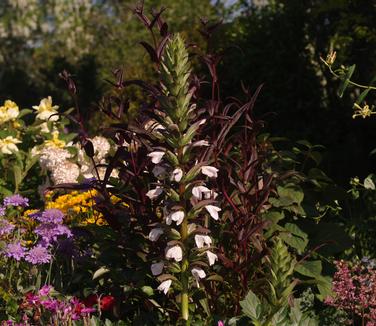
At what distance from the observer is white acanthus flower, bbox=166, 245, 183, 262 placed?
2650 millimetres

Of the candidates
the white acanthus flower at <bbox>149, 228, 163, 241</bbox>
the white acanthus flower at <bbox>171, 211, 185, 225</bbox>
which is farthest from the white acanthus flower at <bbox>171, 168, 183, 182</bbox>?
the white acanthus flower at <bbox>149, 228, 163, 241</bbox>

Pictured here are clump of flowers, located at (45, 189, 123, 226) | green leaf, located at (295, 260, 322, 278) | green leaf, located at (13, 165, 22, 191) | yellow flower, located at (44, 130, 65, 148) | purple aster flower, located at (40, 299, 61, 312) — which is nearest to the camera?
purple aster flower, located at (40, 299, 61, 312)

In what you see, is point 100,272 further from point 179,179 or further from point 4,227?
point 179,179

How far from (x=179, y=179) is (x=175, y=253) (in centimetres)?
30

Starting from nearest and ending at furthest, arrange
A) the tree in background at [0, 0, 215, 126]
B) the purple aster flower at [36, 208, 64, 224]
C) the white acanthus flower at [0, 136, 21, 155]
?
the purple aster flower at [36, 208, 64, 224], the white acanthus flower at [0, 136, 21, 155], the tree in background at [0, 0, 215, 126]

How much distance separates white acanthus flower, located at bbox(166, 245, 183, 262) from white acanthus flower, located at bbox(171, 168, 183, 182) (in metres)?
0.28

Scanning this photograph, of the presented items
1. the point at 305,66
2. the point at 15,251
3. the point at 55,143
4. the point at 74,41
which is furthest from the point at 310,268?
the point at 74,41

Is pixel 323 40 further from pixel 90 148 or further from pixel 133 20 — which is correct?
pixel 133 20

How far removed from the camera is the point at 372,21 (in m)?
7.90

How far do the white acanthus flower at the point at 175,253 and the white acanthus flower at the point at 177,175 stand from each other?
0.92 ft

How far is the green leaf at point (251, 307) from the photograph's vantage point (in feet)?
8.95

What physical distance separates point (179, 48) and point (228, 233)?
0.94 meters

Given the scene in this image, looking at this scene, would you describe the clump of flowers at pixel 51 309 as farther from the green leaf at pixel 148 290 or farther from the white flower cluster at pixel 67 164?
the white flower cluster at pixel 67 164

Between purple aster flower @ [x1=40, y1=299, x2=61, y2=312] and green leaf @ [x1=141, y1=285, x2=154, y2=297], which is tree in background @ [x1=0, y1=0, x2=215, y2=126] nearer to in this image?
green leaf @ [x1=141, y1=285, x2=154, y2=297]
